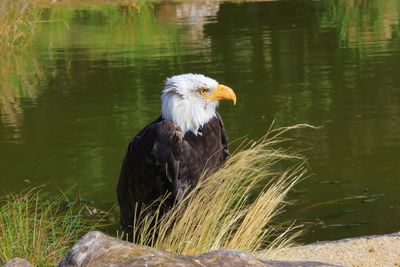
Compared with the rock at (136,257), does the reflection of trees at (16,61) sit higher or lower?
lower

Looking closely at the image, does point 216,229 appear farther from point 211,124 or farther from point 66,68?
point 66,68

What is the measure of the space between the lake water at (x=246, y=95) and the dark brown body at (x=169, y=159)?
2.14 meters

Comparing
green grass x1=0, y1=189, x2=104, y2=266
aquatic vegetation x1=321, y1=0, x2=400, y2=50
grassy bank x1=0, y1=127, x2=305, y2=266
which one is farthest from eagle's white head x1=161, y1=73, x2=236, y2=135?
aquatic vegetation x1=321, y1=0, x2=400, y2=50

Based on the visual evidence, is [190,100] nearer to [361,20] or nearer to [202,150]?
[202,150]

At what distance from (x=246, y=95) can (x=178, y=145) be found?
8.53 m

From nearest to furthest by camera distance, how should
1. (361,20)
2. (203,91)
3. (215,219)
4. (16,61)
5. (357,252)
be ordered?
(215,219), (203,91), (357,252), (16,61), (361,20)

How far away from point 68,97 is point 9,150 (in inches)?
Result: 145

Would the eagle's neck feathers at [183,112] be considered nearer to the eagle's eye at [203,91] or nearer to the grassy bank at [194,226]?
the eagle's eye at [203,91]

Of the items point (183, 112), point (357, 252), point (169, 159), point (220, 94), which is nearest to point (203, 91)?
point (220, 94)

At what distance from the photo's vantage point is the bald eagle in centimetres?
723

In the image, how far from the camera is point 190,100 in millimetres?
7262

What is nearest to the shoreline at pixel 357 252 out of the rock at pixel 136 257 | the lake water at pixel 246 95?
the lake water at pixel 246 95

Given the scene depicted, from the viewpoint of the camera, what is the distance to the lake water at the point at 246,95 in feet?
35.8

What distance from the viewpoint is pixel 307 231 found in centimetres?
933
